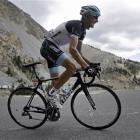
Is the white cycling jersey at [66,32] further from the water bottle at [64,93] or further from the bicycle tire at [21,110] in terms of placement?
the bicycle tire at [21,110]

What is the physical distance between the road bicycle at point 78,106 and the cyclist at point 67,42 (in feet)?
0.49

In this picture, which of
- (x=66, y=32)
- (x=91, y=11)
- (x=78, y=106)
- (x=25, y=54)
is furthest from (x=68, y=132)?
(x=25, y=54)

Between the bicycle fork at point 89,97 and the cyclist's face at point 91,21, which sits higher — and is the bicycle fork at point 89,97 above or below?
below

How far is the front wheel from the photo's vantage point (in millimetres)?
7789

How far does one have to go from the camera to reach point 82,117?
26.5 feet

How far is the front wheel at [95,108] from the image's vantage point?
7789 mm

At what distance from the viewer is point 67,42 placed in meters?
7.91

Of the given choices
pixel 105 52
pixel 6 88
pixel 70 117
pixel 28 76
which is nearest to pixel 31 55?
pixel 28 76

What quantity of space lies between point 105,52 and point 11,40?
26.5 m

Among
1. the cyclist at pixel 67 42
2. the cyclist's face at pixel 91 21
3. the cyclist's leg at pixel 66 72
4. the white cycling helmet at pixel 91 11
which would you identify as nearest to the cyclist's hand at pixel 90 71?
the cyclist at pixel 67 42

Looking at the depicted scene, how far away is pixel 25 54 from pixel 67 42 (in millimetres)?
36999

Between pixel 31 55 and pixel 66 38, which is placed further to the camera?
pixel 31 55

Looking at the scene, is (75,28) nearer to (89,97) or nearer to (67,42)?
(67,42)

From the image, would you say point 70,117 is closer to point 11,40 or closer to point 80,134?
point 80,134
